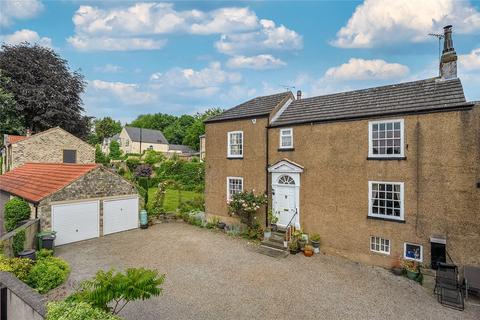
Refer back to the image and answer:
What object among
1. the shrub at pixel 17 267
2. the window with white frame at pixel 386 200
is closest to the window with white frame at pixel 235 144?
the window with white frame at pixel 386 200

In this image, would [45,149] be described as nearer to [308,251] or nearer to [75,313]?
[308,251]

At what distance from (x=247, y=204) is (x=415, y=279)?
852 cm

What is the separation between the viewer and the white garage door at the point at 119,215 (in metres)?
16.4

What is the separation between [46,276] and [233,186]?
10.6 metres

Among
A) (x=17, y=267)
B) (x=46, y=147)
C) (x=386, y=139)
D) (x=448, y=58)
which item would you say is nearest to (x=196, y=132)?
(x=46, y=147)

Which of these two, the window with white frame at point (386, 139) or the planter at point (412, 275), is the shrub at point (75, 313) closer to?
the planter at point (412, 275)

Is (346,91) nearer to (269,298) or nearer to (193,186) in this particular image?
(269,298)

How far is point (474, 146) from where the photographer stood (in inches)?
398

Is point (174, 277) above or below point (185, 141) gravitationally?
below

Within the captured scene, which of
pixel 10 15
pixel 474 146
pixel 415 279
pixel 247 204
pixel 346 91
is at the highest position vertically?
pixel 10 15

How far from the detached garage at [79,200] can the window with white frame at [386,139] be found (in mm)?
14547

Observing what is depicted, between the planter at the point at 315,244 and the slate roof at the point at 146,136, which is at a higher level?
the slate roof at the point at 146,136

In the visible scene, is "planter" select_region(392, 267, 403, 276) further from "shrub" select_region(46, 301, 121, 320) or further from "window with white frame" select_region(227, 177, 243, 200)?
Answer: "shrub" select_region(46, 301, 121, 320)

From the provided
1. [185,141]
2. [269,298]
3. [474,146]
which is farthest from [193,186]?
[185,141]
